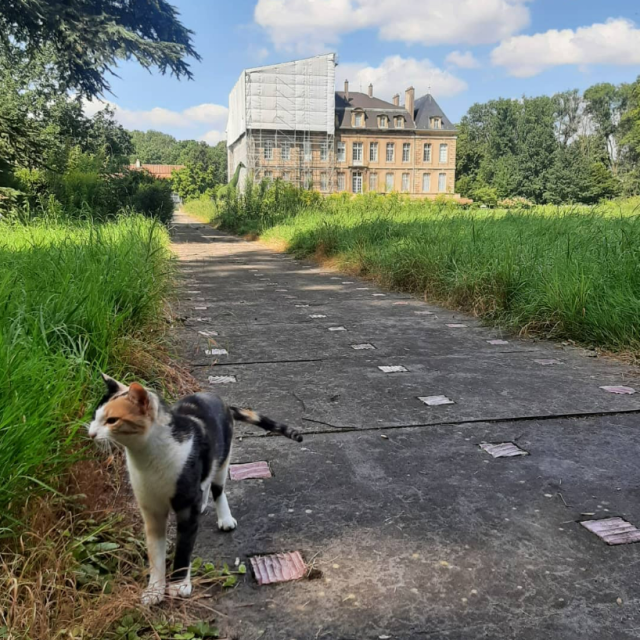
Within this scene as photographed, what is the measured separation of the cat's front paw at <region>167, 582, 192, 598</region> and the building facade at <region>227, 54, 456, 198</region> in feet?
109

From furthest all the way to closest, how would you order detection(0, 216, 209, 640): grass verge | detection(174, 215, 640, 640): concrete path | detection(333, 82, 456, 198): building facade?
detection(333, 82, 456, 198): building facade, detection(174, 215, 640, 640): concrete path, detection(0, 216, 209, 640): grass verge

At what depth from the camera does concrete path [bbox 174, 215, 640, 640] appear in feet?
4.52

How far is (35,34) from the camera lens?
10219 mm

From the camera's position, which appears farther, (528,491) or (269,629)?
(528,491)

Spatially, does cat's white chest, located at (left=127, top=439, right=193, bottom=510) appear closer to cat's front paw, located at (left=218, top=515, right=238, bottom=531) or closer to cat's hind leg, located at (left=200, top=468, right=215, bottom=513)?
cat's hind leg, located at (left=200, top=468, right=215, bottom=513)

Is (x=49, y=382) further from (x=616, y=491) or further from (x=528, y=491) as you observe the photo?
(x=616, y=491)

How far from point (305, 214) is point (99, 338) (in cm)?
1241

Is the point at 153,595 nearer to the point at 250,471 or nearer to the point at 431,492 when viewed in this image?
the point at 250,471

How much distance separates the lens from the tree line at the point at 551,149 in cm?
5572

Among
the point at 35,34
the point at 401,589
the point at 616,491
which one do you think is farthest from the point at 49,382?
the point at 35,34

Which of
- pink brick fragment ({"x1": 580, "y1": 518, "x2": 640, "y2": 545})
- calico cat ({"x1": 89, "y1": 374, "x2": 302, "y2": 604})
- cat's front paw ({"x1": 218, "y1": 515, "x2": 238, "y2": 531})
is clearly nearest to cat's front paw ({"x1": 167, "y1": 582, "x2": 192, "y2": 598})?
calico cat ({"x1": 89, "y1": 374, "x2": 302, "y2": 604})

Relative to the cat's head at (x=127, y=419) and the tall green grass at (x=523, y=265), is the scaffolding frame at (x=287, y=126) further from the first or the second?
the cat's head at (x=127, y=419)

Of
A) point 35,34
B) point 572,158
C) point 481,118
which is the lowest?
point 35,34

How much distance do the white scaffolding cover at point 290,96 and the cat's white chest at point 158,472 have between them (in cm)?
4007
